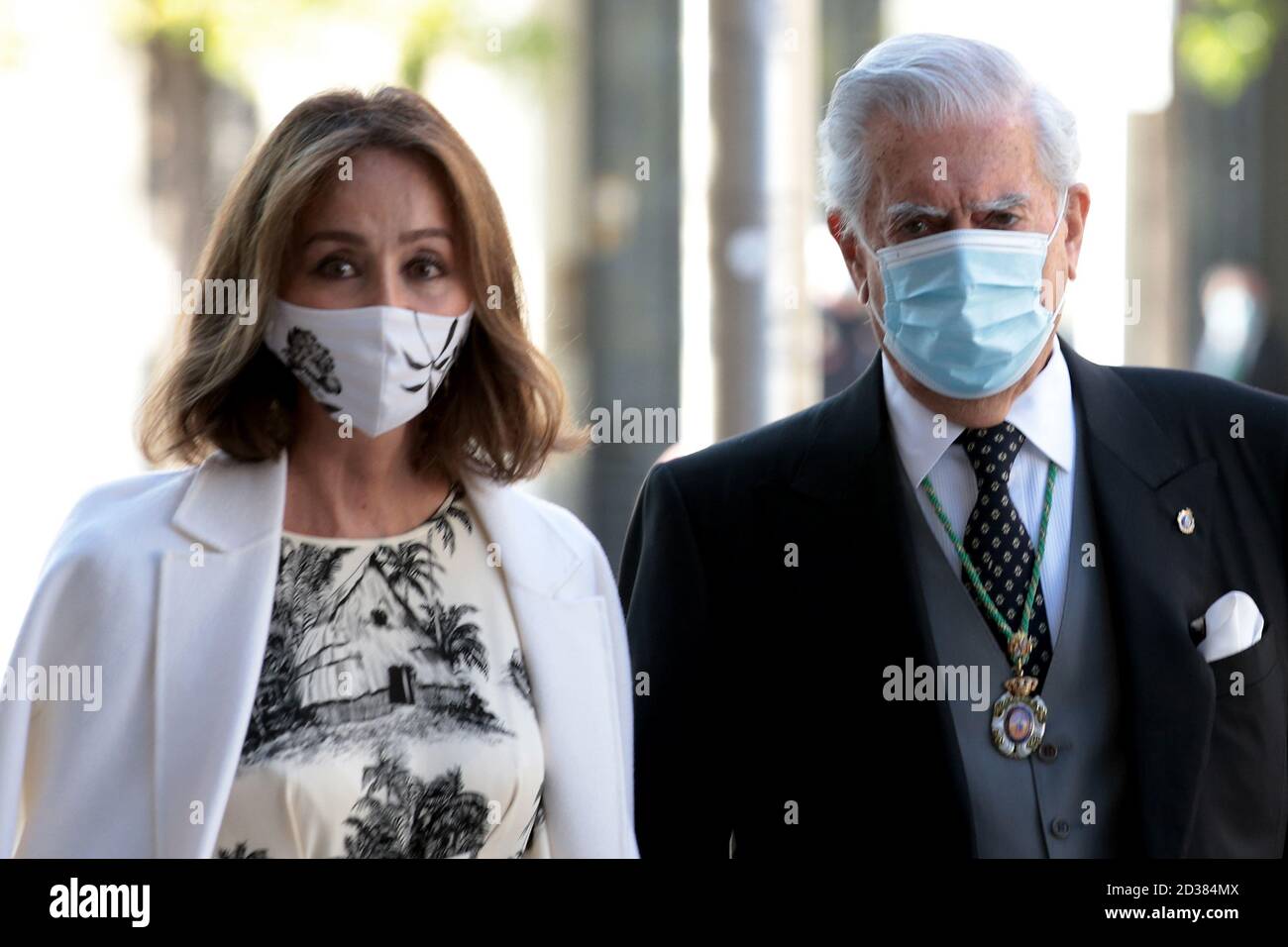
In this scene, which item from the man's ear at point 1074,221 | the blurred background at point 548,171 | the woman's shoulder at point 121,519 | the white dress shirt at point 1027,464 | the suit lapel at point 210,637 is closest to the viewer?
the suit lapel at point 210,637

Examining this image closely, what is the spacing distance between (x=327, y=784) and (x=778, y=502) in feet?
3.10

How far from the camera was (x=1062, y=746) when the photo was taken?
2.70 metres

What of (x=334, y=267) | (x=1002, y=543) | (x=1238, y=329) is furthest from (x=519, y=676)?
(x=1238, y=329)

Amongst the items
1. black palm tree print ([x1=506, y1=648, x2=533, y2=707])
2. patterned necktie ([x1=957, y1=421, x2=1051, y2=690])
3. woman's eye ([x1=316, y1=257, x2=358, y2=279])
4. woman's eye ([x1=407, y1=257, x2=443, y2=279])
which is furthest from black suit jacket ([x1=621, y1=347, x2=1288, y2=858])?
woman's eye ([x1=316, y1=257, x2=358, y2=279])

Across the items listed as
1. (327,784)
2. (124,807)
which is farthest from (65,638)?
(327,784)

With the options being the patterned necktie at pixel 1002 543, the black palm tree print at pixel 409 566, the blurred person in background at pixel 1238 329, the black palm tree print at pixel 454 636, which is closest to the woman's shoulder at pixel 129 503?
the black palm tree print at pixel 409 566

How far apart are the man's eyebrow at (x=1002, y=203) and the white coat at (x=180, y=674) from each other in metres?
0.91

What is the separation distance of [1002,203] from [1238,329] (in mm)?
6745

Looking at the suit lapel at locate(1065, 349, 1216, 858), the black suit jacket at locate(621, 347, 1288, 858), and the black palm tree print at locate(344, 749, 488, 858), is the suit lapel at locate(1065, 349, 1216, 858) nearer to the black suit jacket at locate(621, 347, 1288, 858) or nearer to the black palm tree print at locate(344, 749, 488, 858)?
the black suit jacket at locate(621, 347, 1288, 858)

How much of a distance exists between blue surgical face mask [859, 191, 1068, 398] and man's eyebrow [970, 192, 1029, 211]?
1.6 inches

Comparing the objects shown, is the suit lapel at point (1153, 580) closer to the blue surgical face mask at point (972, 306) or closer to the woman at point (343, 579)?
the blue surgical face mask at point (972, 306)

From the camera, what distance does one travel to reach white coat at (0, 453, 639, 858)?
2537 millimetres

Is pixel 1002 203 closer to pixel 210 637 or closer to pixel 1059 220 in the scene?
pixel 1059 220

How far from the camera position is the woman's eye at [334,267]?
2729 millimetres
